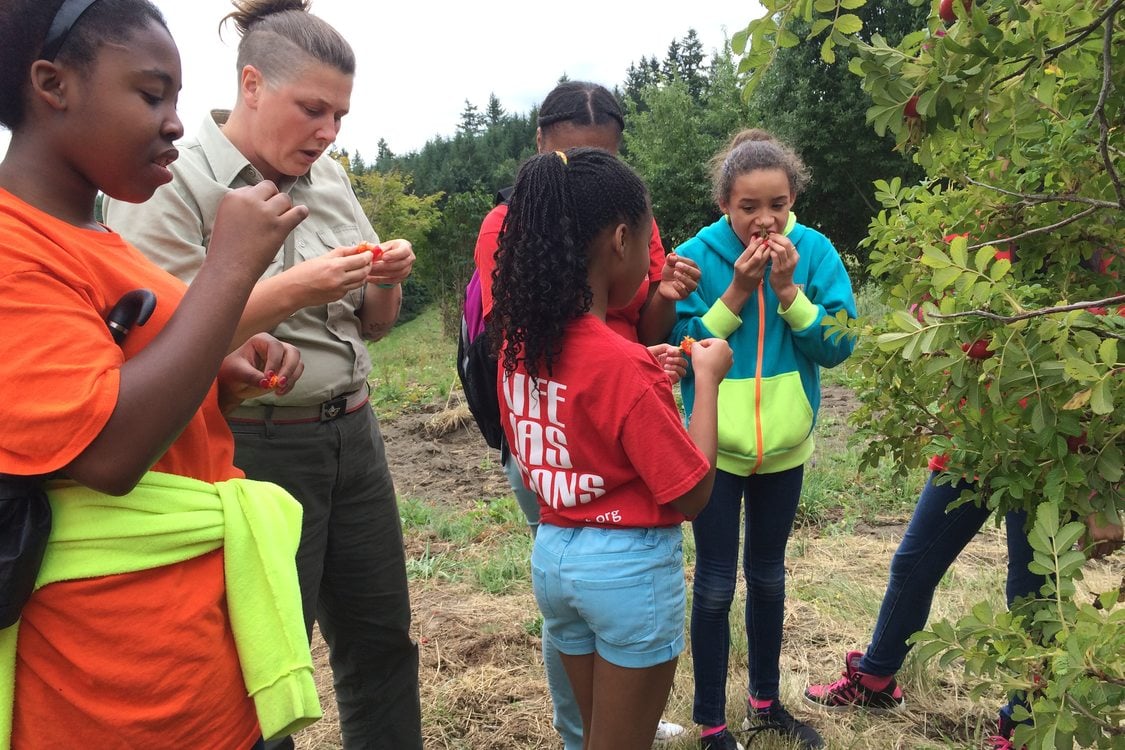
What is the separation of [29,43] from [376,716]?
1.87 metres

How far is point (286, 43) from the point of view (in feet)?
6.10

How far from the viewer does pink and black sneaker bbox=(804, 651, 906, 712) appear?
2.70 m

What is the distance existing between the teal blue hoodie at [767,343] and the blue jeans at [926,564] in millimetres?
439

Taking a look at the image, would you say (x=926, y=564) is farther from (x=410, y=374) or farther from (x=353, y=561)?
(x=410, y=374)

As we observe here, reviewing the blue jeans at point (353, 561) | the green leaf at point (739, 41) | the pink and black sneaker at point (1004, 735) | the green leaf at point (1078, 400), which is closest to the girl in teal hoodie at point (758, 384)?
the pink and black sneaker at point (1004, 735)

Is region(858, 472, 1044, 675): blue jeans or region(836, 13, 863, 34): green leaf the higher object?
region(836, 13, 863, 34): green leaf

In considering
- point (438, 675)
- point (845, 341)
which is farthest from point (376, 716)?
point (845, 341)

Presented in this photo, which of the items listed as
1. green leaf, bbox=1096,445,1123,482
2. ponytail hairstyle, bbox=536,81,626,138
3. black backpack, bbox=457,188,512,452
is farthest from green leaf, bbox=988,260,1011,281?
ponytail hairstyle, bbox=536,81,626,138

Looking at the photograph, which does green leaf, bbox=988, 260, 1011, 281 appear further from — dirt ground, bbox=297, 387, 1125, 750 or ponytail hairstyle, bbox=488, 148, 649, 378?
dirt ground, bbox=297, 387, 1125, 750

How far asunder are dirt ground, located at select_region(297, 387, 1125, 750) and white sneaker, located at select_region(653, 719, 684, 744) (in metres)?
0.04

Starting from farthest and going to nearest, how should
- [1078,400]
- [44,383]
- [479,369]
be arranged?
[479,369], [1078,400], [44,383]

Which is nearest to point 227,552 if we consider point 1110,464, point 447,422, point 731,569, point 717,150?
point 1110,464

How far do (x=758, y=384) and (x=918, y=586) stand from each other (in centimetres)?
87

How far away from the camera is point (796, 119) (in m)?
16.0
